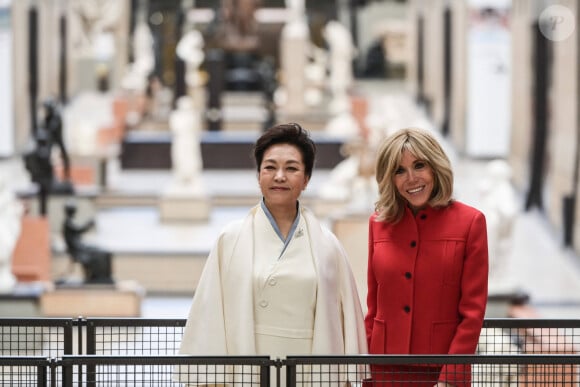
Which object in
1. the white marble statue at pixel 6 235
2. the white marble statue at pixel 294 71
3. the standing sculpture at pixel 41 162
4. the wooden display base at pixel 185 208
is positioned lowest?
the white marble statue at pixel 6 235

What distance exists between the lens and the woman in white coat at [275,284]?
4.09 m

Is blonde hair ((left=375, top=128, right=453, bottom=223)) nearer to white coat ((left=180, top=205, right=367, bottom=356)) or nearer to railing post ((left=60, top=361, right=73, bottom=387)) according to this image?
white coat ((left=180, top=205, right=367, bottom=356))

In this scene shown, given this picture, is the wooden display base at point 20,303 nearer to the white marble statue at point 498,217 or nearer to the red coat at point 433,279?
the white marble statue at point 498,217

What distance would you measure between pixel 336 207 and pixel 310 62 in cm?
2009

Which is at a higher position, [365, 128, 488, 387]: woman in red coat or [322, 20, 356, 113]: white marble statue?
[322, 20, 356, 113]: white marble statue

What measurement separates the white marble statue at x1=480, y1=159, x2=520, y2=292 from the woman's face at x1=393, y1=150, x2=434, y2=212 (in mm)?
8363

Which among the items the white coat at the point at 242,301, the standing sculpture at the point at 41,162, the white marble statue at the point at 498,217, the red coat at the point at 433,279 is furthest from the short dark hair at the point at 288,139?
the standing sculpture at the point at 41,162

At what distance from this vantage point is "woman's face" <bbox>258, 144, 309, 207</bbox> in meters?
4.11

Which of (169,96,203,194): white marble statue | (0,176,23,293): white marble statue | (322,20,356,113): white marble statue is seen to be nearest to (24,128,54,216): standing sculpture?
(169,96,203,194): white marble statue

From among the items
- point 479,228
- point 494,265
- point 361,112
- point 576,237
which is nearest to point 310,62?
point 361,112

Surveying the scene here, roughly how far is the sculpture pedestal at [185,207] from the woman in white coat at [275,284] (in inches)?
598

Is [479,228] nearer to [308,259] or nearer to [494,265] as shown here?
[308,259]

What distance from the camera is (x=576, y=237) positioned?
1656cm

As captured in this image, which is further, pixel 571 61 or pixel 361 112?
pixel 361 112
